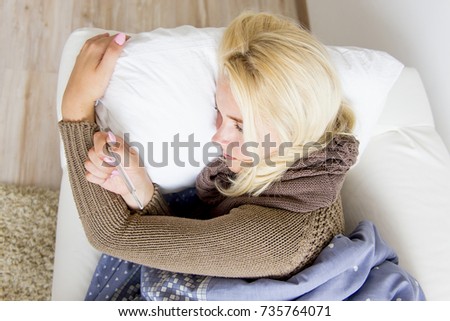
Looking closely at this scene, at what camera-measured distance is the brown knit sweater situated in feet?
2.54

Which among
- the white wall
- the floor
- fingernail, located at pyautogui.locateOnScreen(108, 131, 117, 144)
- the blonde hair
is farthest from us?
the floor

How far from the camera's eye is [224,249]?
2.57ft

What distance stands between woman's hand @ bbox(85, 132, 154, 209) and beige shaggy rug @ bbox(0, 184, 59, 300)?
446 millimetres

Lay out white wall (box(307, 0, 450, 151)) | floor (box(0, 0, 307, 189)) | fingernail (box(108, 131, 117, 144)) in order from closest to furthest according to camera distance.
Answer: fingernail (box(108, 131, 117, 144))
white wall (box(307, 0, 450, 151))
floor (box(0, 0, 307, 189))

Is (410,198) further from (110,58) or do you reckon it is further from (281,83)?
(110,58)

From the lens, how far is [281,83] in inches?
28.7

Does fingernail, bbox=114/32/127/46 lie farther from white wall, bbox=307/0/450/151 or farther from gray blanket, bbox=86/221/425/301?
white wall, bbox=307/0/450/151

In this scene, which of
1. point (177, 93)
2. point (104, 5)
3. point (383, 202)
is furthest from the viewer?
point (104, 5)

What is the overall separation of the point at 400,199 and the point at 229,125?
403 millimetres

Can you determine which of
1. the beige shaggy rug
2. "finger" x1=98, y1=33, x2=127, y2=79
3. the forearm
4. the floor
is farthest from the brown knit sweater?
the floor

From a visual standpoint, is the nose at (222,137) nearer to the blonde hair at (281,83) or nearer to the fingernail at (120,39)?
the blonde hair at (281,83)
